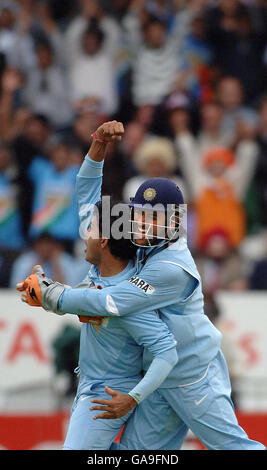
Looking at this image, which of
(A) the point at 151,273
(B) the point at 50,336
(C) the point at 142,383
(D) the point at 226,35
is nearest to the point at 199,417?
(C) the point at 142,383

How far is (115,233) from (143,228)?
6.9 inches

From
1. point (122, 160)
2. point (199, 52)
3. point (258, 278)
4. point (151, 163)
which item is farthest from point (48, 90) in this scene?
point (258, 278)

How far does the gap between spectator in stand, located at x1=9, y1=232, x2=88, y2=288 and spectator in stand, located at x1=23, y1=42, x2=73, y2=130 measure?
1.75m

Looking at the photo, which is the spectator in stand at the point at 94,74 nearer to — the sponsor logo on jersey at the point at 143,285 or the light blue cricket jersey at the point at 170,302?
the light blue cricket jersey at the point at 170,302

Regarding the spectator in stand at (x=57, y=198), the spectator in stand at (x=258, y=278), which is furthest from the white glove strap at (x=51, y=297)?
the spectator in stand at (x=258, y=278)

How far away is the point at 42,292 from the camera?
4.64 m

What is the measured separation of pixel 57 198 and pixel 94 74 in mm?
1695

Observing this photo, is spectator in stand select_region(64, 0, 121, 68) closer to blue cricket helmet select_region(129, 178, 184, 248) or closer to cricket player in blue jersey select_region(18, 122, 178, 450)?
cricket player in blue jersey select_region(18, 122, 178, 450)

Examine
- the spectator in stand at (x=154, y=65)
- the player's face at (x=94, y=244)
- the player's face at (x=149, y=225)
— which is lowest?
the player's face at (x=94, y=244)

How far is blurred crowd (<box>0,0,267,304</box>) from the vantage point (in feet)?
29.8

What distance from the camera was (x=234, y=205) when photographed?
367 inches

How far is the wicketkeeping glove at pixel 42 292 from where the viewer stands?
15.2 ft

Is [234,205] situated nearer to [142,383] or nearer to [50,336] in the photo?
[50,336]

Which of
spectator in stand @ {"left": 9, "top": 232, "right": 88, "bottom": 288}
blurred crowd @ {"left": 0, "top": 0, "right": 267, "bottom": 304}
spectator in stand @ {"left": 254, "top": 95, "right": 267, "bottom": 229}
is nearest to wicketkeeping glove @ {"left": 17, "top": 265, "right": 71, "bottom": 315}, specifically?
blurred crowd @ {"left": 0, "top": 0, "right": 267, "bottom": 304}
